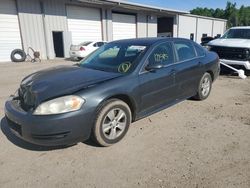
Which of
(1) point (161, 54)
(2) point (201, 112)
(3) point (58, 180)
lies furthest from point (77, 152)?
(2) point (201, 112)

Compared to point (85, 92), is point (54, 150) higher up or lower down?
lower down

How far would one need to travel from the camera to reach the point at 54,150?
353 cm

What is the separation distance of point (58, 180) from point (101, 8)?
785 inches

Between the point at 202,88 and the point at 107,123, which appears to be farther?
the point at 202,88

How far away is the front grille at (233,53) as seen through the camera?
838 cm

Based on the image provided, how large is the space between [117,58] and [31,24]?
48.6 feet

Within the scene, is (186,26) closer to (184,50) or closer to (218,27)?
(218,27)

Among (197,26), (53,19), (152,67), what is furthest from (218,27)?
(152,67)

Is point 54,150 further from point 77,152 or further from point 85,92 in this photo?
point 85,92

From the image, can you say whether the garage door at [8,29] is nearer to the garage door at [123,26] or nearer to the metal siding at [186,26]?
the garage door at [123,26]

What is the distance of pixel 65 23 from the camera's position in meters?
18.7

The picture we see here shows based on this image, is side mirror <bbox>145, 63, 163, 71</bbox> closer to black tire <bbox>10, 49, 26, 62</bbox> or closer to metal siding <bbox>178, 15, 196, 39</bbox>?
black tire <bbox>10, 49, 26, 62</bbox>

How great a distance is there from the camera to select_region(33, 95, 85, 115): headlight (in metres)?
3.04

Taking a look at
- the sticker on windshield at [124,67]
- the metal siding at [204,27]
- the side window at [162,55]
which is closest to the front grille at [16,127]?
the sticker on windshield at [124,67]
